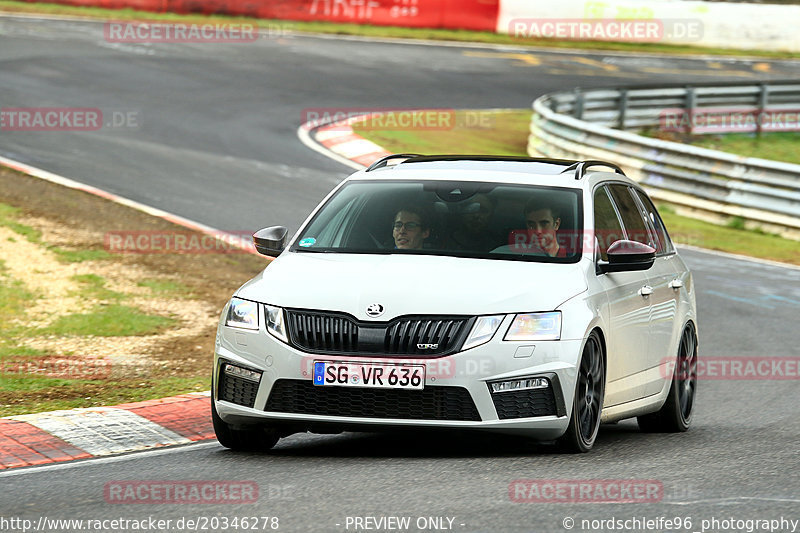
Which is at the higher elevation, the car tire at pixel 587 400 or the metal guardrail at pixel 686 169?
the car tire at pixel 587 400

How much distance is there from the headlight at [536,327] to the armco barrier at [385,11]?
31.8 meters

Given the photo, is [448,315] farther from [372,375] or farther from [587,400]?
[587,400]

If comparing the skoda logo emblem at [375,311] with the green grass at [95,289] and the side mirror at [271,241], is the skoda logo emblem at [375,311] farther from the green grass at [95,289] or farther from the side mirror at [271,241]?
the green grass at [95,289]

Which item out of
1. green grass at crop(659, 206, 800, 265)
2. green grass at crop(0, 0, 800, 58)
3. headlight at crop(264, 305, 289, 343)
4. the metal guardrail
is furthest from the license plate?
green grass at crop(0, 0, 800, 58)

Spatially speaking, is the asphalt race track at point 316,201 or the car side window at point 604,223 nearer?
the asphalt race track at point 316,201

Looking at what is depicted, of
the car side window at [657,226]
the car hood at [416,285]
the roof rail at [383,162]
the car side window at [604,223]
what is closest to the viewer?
the car hood at [416,285]

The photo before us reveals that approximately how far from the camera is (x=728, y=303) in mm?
14922

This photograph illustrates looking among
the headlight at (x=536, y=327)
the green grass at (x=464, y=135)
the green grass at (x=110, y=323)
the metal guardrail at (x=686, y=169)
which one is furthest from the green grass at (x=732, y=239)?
the headlight at (x=536, y=327)

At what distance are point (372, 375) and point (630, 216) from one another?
8.89ft

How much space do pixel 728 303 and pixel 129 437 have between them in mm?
8531

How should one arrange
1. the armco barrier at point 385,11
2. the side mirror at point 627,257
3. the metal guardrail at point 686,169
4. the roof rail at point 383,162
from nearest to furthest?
the side mirror at point 627,257 → the roof rail at point 383,162 → the metal guardrail at point 686,169 → the armco barrier at point 385,11

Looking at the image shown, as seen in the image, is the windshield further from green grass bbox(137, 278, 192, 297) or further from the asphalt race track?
green grass bbox(137, 278, 192, 297)

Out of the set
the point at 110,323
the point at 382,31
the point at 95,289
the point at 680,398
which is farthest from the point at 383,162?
the point at 382,31

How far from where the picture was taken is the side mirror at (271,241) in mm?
8242
